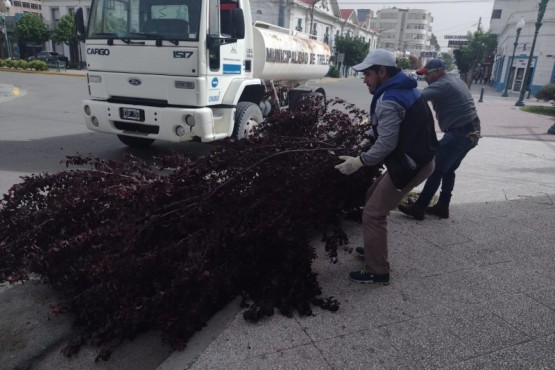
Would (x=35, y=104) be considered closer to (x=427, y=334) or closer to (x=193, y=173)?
(x=193, y=173)

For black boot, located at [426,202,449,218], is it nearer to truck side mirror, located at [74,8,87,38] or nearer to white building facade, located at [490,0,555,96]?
truck side mirror, located at [74,8,87,38]

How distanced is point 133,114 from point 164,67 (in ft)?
2.90

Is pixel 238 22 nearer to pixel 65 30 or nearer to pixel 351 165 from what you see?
pixel 351 165

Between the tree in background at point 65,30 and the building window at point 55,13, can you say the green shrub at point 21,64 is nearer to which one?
the tree in background at point 65,30

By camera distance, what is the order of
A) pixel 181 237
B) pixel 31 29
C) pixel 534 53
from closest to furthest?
pixel 181 237 < pixel 534 53 < pixel 31 29

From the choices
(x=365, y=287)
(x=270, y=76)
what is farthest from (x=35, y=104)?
(x=365, y=287)

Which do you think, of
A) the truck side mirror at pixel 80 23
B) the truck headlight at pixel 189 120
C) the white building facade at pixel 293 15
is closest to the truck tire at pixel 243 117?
the truck headlight at pixel 189 120

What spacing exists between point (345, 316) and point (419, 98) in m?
1.63

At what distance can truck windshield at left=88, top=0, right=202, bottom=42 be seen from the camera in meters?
6.20

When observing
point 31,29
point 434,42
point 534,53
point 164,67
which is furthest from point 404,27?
point 164,67

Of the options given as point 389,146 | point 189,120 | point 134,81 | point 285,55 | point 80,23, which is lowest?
point 189,120

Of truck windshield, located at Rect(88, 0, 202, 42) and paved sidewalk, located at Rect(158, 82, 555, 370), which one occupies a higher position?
truck windshield, located at Rect(88, 0, 202, 42)

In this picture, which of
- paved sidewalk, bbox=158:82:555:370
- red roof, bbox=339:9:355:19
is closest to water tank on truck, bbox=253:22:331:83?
paved sidewalk, bbox=158:82:555:370

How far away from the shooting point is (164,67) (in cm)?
618
